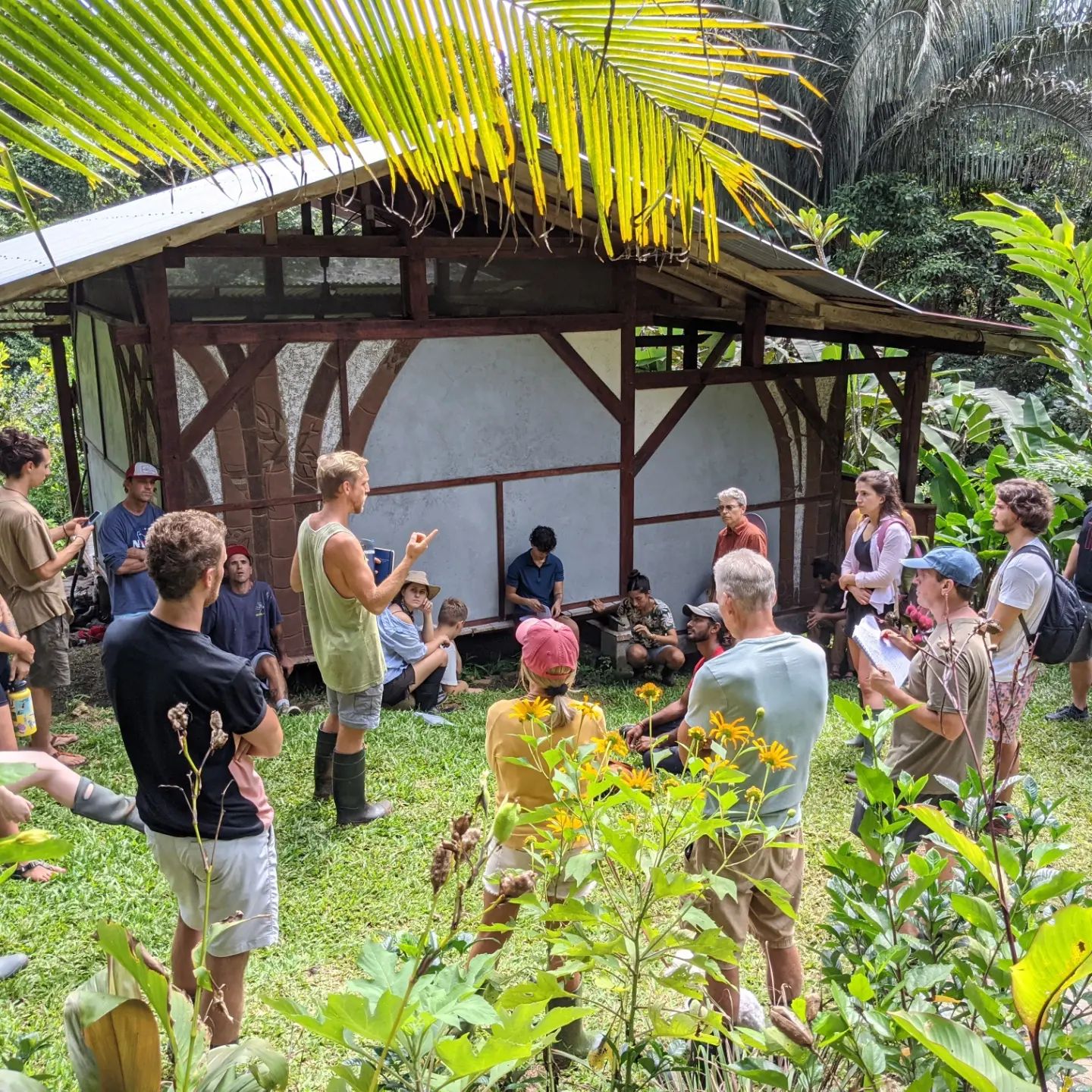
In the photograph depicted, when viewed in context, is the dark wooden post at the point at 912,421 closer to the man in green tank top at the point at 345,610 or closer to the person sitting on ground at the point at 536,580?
the person sitting on ground at the point at 536,580

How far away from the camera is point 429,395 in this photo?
804 centimetres

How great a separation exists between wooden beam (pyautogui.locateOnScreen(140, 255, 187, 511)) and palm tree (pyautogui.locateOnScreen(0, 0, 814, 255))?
18.1 feet

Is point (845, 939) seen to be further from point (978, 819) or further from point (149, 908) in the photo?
point (149, 908)

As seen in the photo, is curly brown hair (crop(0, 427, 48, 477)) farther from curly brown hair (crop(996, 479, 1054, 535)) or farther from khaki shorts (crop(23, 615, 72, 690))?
curly brown hair (crop(996, 479, 1054, 535))

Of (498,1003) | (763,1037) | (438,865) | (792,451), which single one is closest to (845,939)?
(763,1037)

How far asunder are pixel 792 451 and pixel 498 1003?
8404mm

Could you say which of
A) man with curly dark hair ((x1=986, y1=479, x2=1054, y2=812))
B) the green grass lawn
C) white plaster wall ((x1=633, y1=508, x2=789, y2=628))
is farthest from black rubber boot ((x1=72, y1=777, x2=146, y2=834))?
white plaster wall ((x1=633, y1=508, x2=789, y2=628))

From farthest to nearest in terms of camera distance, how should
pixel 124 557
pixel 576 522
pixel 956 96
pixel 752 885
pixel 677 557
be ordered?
pixel 956 96 < pixel 677 557 < pixel 576 522 < pixel 124 557 < pixel 752 885

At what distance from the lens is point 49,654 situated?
6133mm

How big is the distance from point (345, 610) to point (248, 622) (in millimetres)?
2113

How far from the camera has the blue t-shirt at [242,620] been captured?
22.3 feet

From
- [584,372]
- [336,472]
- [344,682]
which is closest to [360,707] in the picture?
[344,682]

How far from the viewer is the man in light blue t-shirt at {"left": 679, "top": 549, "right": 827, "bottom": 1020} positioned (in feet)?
10.8

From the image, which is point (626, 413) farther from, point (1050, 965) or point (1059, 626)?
point (1050, 965)
